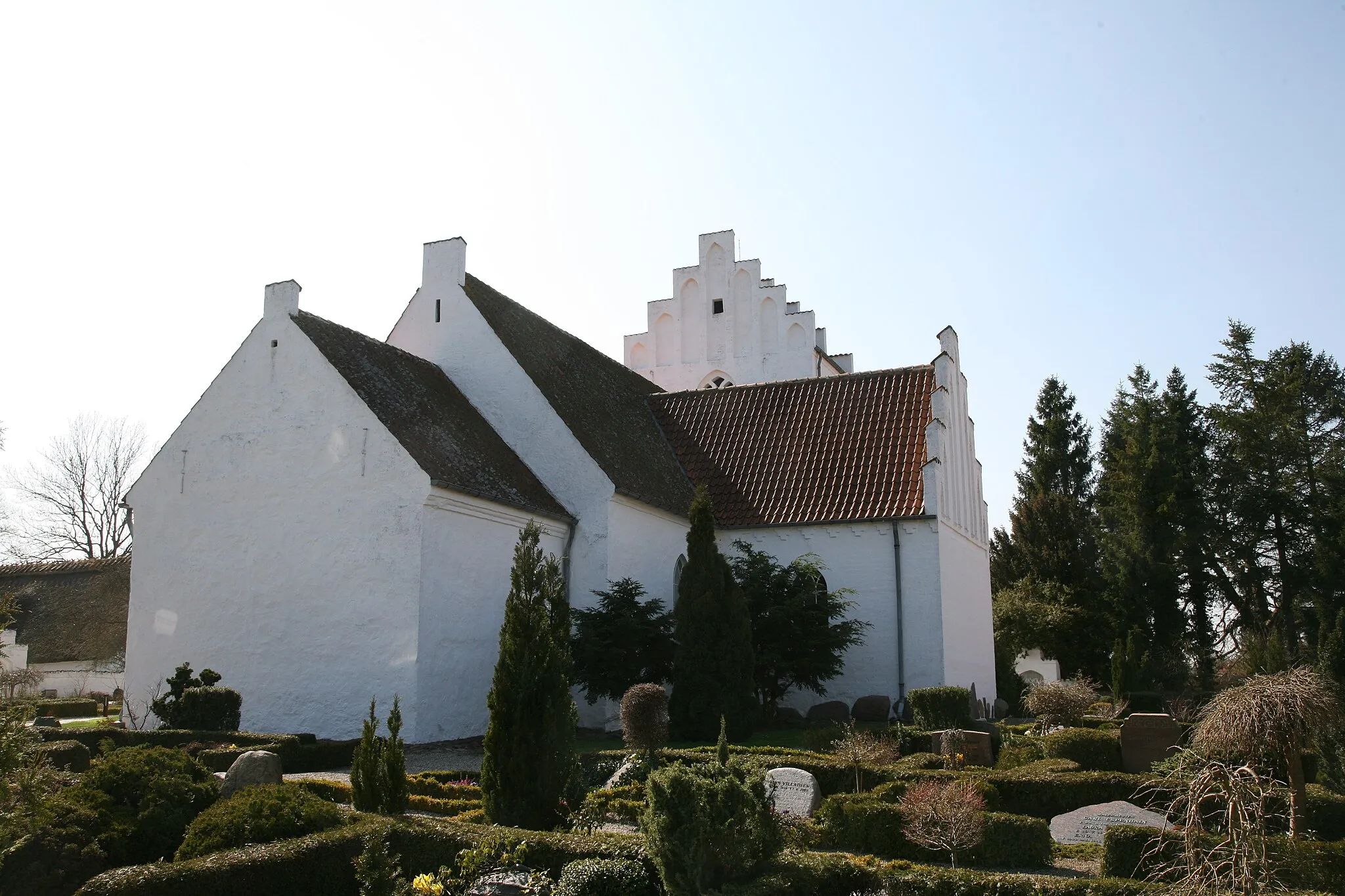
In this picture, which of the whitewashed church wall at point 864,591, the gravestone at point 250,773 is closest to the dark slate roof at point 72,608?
the whitewashed church wall at point 864,591

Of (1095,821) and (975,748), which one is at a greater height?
(975,748)

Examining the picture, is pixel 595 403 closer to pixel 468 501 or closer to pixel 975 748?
pixel 468 501

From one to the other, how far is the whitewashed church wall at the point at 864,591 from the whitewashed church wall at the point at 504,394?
4682mm

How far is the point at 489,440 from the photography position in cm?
2034

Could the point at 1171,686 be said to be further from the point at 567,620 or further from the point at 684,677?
the point at 567,620

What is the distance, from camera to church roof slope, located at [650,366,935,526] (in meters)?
22.0

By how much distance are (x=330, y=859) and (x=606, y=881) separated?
214 cm

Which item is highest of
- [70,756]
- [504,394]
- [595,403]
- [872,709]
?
[595,403]

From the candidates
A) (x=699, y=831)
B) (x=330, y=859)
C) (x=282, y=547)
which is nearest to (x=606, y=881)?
(x=699, y=831)

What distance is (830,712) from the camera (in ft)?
64.6

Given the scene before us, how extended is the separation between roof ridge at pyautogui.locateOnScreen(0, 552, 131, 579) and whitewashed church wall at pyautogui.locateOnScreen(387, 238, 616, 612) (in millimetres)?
16373

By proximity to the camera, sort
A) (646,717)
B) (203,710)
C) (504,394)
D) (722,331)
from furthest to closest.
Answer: (722,331) → (504,394) → (203,710) → (646,717)

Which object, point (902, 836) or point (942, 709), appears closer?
point (902, 836)

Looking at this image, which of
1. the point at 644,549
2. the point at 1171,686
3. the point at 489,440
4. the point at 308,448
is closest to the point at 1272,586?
the point at 1171,686
